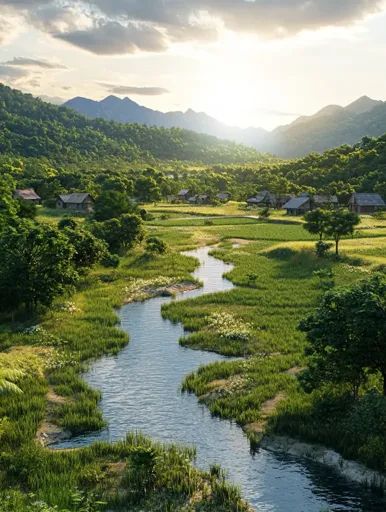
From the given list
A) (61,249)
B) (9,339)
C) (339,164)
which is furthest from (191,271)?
(339,164)

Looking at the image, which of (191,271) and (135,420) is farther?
(191,271)

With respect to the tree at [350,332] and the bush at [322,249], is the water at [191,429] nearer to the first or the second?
the tree at [350,332]

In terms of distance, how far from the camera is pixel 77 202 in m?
136

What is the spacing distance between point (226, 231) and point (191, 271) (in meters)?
37.1

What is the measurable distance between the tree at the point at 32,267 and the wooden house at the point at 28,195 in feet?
330

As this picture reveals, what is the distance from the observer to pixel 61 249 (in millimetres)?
47312

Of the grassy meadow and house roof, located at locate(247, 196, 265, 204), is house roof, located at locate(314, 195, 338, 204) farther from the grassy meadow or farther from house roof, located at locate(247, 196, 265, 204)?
the grassy meadow

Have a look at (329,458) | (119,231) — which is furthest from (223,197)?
(329,458)

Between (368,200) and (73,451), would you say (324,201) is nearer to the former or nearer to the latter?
(368,200)

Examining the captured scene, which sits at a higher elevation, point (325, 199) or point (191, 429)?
point (325, 199)

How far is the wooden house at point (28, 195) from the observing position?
143750 millimetres

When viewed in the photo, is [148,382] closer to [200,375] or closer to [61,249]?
[200,375]

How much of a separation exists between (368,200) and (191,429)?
4837 inches

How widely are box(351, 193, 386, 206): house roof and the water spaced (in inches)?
4209
